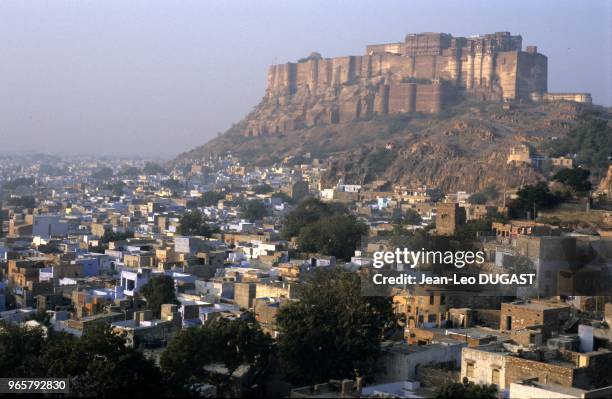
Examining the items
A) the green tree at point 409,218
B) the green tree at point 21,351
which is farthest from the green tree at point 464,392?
the green tree at point 409,218

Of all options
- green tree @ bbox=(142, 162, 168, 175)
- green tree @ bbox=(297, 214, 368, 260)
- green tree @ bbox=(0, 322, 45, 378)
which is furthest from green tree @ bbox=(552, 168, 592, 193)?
green tree @ bbox=(142, 162, 168, 175)

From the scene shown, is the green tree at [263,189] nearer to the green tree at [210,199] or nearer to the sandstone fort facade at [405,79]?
the green tree at [210,199]

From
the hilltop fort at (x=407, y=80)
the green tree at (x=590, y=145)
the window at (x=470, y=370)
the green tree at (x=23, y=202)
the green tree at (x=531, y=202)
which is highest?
the hilltop fort at (x=407, y=80)

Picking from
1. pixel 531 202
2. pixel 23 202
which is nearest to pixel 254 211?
pixel 23 202

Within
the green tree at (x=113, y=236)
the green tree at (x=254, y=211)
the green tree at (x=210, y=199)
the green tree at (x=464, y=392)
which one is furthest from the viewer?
the green tree at (x=210, y=199)

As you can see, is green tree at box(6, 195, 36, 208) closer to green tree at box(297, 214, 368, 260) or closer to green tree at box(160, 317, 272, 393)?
green tree at box(297, 214, 368, 260)

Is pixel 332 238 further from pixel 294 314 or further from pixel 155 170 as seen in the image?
pixel 155 170
